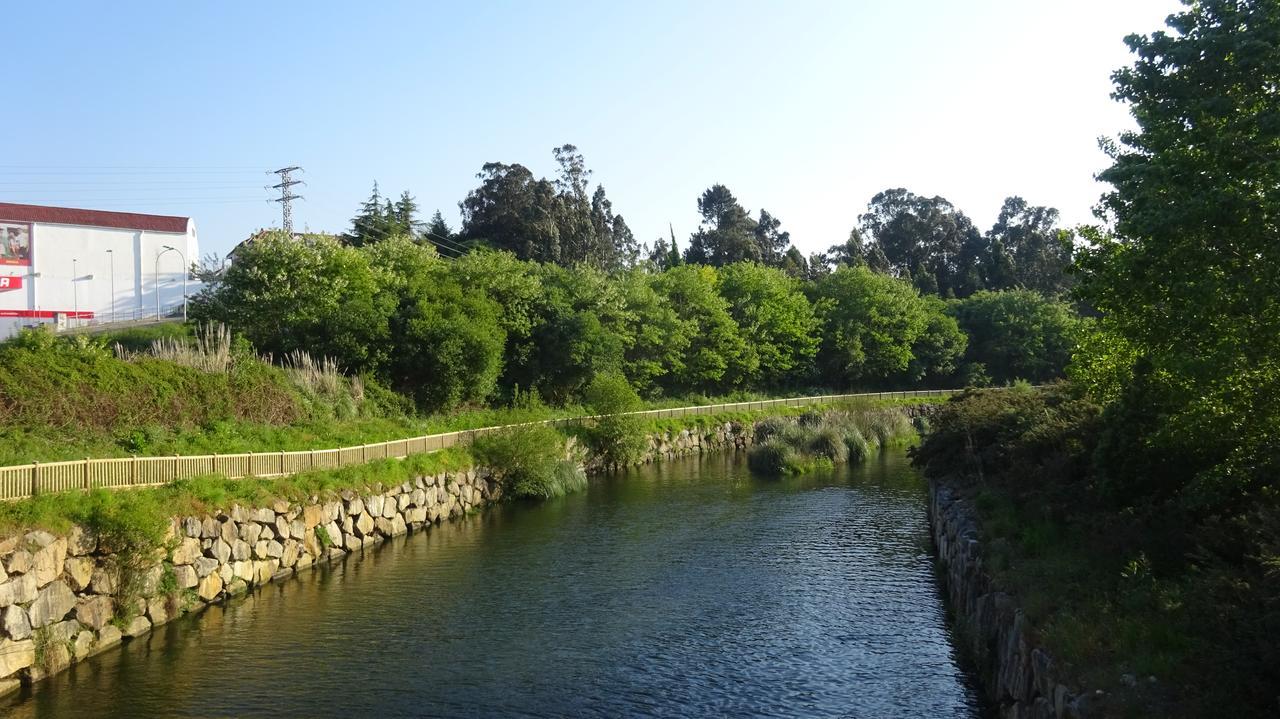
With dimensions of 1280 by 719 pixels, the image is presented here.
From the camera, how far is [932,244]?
123812 mm

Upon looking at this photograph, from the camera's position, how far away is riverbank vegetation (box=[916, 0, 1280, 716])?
1004 centimetres

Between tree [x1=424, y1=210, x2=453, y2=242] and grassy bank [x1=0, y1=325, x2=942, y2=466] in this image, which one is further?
tree [x1=424, y1=210, x2=453, y2=242]

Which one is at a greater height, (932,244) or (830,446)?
(932,244)

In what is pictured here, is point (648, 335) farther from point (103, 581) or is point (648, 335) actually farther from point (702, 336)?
point (103, 581)

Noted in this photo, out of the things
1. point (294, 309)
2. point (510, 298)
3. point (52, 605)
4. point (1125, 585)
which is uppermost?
point (510, 298)

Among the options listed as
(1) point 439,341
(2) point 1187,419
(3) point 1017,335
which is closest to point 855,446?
(1) point 439,341

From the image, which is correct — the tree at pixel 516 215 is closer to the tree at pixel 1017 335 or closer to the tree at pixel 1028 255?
the tree at pixel 1017 335

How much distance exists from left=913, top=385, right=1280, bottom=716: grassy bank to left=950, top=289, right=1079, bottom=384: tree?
63.3 metres

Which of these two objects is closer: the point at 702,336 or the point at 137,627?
the point at 137,627

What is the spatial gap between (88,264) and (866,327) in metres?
62.4

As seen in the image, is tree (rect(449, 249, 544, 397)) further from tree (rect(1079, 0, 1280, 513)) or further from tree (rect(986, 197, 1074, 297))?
tree (rect(986, 197, 1074, 297))

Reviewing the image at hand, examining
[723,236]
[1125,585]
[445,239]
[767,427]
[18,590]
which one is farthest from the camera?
[723,236]

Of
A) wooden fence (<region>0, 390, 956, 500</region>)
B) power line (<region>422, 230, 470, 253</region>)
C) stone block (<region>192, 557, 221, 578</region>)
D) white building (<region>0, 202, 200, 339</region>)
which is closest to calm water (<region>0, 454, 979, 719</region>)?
stone block (<region>192, 557, 221, 578</region>)

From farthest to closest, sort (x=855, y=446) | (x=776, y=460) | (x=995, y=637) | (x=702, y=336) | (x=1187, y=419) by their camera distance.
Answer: (x=702, y=336)
(x=855, y=446)
(x=776, y=460)
(x=995, y=637)
(x=1187, y=419)
